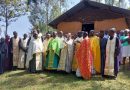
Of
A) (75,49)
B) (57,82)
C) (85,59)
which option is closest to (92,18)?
(75,49)

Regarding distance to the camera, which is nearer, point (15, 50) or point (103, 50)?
point (103, 50)

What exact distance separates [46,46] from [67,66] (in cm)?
150

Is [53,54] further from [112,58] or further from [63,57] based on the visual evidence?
[112,58]

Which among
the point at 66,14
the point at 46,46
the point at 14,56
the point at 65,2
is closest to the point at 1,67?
the point at 14,56

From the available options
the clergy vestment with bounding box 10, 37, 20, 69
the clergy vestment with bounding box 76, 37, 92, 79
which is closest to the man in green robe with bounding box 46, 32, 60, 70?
the clergy vestment with bounding box 76, 37, 92, 79

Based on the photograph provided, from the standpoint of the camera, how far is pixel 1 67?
17344 millimetres

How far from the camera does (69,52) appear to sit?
16.0 metres

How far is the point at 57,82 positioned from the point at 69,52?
190cm

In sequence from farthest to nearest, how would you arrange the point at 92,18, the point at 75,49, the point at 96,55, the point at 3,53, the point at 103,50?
the point at 92,18, the point at 3,53, the point at 75,49, the point at 96,55, the point at 103,50

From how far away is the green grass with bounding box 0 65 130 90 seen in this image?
13.7 meters

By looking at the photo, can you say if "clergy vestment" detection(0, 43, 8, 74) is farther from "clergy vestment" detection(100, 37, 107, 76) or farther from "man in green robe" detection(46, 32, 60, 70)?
"clergy vestment" detection(100, 37, 107, 76)

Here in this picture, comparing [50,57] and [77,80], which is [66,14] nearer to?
[50,57]

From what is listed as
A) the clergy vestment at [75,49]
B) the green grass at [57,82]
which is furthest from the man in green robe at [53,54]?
the clergy vestment at [75,49]

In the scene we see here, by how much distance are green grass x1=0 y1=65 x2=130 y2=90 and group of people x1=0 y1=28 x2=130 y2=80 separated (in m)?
0.40
